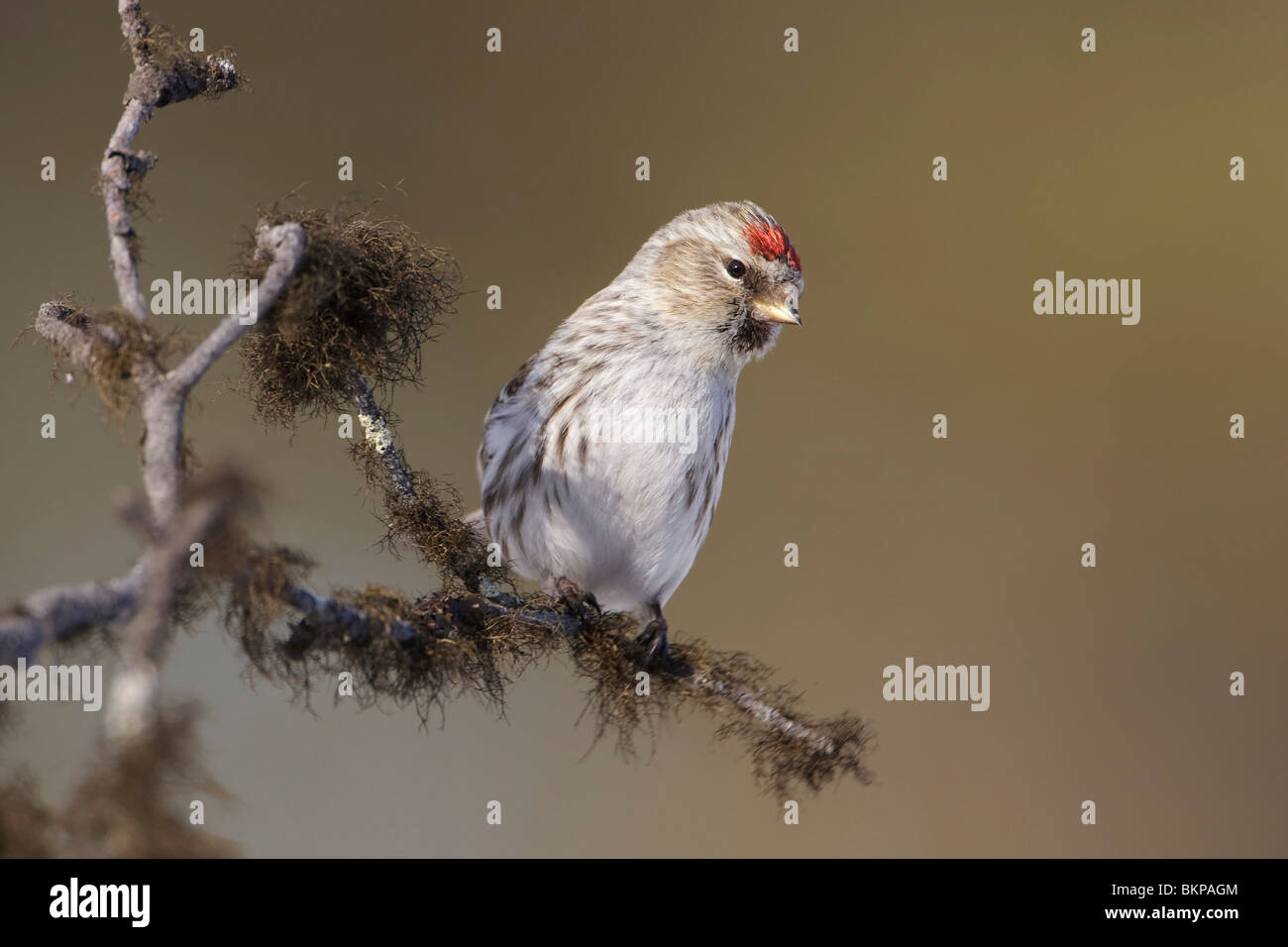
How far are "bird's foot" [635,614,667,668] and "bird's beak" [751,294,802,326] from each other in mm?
439

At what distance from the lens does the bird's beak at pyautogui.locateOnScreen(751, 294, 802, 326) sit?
146 cm

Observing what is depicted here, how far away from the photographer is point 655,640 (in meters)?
1.38

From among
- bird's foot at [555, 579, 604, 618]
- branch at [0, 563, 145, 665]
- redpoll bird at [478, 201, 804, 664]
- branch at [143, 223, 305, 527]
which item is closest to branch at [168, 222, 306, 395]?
branch at [143, 223, 305, 527]

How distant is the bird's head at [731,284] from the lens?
150cm

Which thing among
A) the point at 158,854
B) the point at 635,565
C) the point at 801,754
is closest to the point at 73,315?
the point at 158,854

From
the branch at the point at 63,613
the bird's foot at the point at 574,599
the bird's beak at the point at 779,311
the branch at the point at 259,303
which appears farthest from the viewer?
the bird's beak at the point at 779,311

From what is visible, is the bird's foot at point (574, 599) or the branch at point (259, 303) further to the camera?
the bird's foot at point (574, 599)

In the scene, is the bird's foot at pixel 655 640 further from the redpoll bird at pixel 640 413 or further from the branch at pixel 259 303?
the branch at pixel 259 303

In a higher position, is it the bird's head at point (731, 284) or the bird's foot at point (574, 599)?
the bird's head at point (731, 284)

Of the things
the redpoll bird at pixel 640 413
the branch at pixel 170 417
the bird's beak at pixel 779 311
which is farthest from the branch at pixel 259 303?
the bird's beak at pixel 779 311

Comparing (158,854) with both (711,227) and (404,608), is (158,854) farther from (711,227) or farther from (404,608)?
(711,227)

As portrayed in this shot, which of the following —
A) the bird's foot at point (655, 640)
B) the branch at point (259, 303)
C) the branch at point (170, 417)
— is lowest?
the bird's foot at point (655, 640)

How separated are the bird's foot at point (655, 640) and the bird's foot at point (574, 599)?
0.07m

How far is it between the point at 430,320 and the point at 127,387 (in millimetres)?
385
